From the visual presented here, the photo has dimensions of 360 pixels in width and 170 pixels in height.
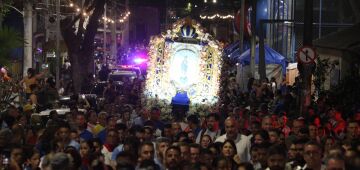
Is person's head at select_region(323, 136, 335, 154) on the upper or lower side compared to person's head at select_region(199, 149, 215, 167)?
upper

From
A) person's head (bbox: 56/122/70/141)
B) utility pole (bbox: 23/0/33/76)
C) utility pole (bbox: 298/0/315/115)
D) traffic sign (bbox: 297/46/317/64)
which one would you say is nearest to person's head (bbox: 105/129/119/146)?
person's head (bbox: 56/122/70/141)

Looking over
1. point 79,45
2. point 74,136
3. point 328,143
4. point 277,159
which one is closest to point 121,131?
point 74,136

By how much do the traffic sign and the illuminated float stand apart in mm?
3857

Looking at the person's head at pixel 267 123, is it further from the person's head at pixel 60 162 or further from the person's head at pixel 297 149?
the person's head at pixel 60 162

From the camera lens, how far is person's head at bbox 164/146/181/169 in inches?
378

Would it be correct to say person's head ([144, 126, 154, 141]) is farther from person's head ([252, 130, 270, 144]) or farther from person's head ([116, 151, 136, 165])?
person's head ([116, 151, 136, 165])

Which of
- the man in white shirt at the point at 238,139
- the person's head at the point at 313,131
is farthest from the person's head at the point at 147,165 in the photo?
the person's head at the point at 313,131

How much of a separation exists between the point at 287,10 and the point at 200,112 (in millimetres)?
19687

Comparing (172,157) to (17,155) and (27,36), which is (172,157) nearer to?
(17,155)

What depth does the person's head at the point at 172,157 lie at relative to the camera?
9598 millimetres

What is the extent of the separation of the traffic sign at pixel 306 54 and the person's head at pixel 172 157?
983 centimetres

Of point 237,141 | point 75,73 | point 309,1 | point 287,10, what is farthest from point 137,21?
point 237,141

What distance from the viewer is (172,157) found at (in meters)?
9.63

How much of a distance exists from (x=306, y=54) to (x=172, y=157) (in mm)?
10009
